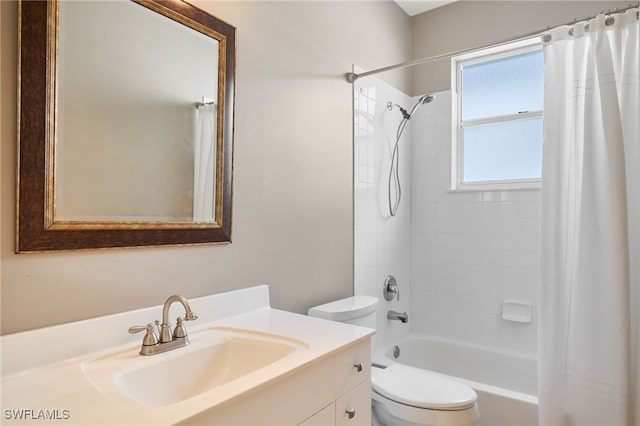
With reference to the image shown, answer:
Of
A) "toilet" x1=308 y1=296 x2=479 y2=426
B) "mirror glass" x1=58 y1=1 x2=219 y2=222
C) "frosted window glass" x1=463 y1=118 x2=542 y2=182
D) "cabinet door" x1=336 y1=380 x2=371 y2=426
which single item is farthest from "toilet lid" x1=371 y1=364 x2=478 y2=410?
"frosted window glass" x1=463 y1=118 x2=542 y2=182

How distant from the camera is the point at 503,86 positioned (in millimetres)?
2768

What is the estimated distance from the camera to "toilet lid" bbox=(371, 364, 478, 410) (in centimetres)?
162

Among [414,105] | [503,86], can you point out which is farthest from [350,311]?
[503,86]

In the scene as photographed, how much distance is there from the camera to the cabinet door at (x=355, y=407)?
3.94 feet

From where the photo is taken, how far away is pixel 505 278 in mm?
2621

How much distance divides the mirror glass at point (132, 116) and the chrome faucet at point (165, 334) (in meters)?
0.32

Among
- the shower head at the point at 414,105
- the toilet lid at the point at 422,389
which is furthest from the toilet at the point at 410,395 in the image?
the shower head at the point at 414,105

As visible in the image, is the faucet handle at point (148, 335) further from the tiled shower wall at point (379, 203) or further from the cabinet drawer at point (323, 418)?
the tiled shower wall at point (379, 203)

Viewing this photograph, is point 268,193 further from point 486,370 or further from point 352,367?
point 486,370

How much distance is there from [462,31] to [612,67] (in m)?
1.33

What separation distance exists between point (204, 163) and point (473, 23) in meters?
2.29

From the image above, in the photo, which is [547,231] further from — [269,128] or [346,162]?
[269,128]

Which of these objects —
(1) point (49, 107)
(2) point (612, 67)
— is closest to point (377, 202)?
(2) point (612, 67)

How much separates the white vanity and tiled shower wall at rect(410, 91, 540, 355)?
167 cm
